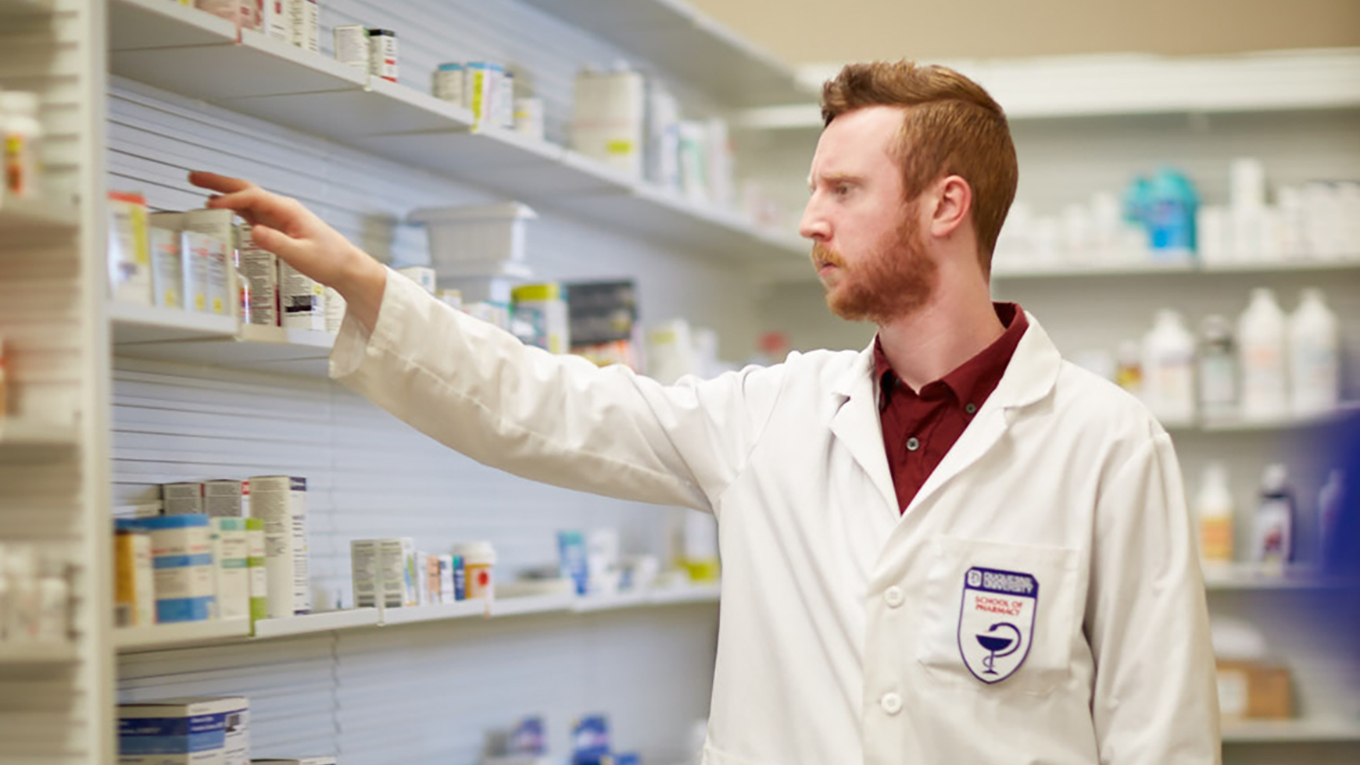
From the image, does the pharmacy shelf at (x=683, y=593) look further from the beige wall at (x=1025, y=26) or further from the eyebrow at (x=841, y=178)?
the beige wall at (x=1025, y=26)

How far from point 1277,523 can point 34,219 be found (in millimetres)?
4537

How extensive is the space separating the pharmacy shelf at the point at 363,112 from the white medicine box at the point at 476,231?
0.45 feet

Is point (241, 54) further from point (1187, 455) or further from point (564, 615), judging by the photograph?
point (1187, 455)

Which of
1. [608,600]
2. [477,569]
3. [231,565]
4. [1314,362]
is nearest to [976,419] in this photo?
[231,565]

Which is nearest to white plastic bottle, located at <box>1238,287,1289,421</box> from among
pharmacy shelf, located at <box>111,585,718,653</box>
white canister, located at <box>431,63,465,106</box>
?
pharmacy shelf, located at <box>111,585,718,653</box>

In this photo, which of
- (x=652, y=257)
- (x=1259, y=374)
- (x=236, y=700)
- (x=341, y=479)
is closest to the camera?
(x=236, y=700)

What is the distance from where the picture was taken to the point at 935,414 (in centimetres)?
251

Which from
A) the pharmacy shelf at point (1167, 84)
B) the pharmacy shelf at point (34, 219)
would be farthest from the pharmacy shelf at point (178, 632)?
the pharmacy shelf at point (1167, 84)

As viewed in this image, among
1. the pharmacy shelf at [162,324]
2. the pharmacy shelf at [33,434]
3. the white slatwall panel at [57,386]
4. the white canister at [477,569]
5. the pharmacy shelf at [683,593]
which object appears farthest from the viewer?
the pharmacy shelf at [683,593]

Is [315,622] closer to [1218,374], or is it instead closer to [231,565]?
[231,565]

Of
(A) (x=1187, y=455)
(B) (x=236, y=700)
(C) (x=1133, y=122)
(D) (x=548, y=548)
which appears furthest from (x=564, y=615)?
(C) (x=1133, y=122)

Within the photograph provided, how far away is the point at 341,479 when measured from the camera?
3451mm

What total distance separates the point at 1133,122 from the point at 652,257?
6.61ft

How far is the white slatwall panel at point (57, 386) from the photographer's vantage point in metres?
2.09
